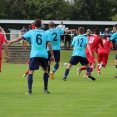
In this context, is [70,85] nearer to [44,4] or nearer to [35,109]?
[35,109]

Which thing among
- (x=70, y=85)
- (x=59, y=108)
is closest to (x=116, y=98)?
(x=59, y=108)

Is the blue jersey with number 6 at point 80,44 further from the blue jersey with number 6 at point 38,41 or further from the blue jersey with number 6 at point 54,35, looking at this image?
the blue jersey with number 6 at point 38,41

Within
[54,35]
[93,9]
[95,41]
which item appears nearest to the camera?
[54,35]

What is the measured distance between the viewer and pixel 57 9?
83.8 metres

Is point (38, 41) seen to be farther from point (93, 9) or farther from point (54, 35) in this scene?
point (93, 9)

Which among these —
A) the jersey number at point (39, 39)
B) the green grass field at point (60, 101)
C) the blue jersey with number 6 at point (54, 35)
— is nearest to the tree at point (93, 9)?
the blue jersey with number 6 at point (54, 35)

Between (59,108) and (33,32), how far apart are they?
11.7 feet

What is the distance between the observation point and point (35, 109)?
40.0 ft

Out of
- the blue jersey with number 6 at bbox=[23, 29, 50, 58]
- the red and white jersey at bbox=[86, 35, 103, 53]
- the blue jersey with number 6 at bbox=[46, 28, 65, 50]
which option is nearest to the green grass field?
the blue jersey with number 6 at bbox=[23, 29, 50, 58]

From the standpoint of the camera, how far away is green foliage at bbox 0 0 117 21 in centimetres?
8231


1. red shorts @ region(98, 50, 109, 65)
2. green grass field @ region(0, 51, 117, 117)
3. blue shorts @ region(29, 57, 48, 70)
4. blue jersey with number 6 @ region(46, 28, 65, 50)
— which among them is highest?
blue jersey with number 6 @ region(46, 28, 65, 50)

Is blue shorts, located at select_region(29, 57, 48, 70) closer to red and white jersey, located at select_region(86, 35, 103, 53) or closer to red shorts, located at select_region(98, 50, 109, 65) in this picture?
red and white jersey, located at select_region(86, 35, 103, 53)

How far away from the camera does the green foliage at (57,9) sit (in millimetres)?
82312

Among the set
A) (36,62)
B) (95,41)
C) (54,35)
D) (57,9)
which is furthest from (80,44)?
(57,9)
